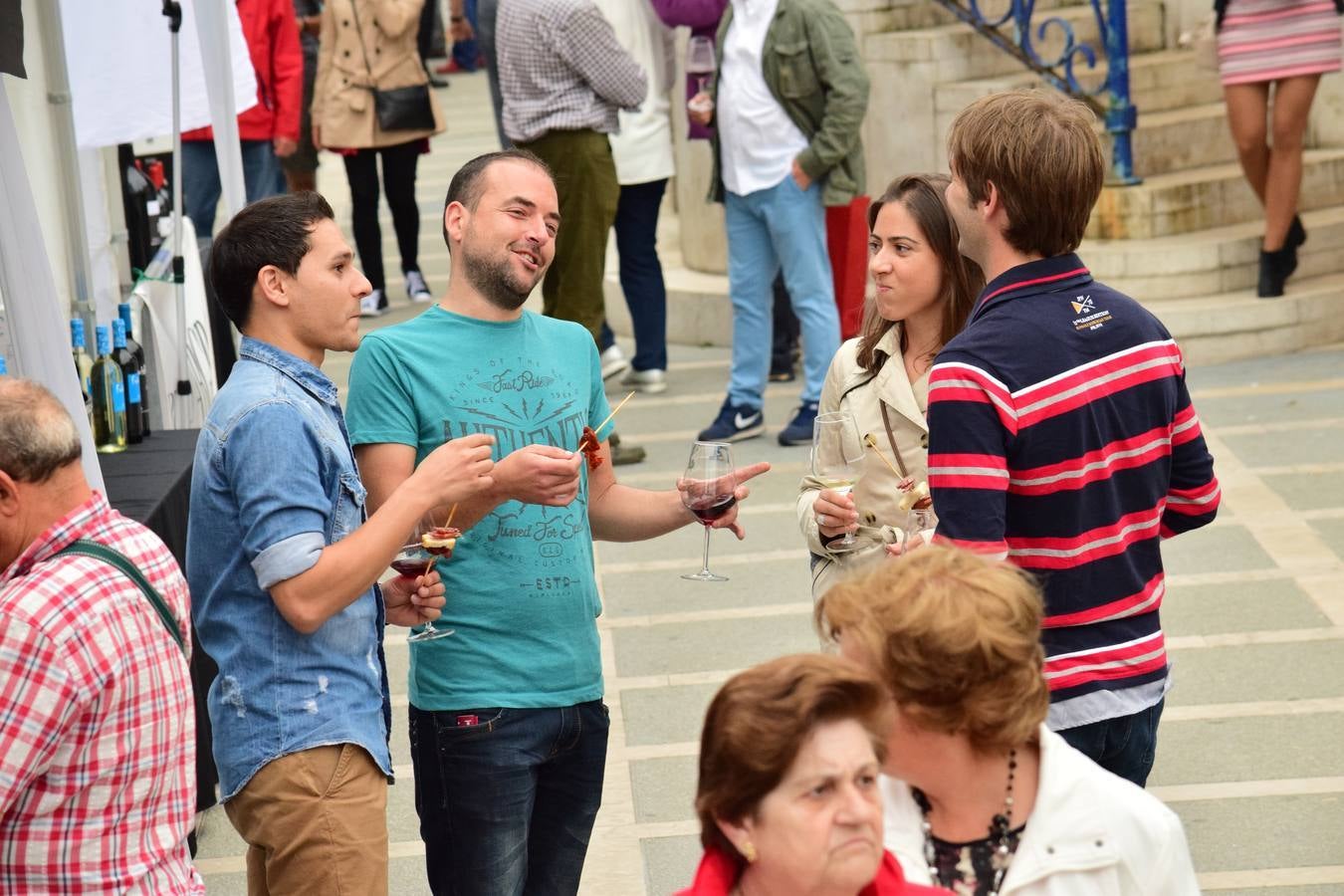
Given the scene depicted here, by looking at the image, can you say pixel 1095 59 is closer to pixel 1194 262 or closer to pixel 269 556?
pixel 1194 262

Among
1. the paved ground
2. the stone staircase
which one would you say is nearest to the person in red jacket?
the stone staircase

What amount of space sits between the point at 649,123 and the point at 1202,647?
14.1 ft

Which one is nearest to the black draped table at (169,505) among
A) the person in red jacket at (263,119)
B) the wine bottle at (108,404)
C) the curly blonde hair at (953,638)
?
the wine bottle at (108,404)

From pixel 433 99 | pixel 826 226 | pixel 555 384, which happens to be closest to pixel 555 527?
pixel 555 384

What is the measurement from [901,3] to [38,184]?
19.8 ft

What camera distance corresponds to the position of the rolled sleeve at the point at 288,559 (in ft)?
9.75

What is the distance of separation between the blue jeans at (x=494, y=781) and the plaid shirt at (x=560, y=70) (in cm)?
512

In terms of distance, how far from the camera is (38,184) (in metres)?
6.40

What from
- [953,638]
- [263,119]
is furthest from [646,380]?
[953,638]

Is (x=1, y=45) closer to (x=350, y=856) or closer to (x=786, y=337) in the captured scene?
(x=350, y=856)

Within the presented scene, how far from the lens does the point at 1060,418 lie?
293 centimetres

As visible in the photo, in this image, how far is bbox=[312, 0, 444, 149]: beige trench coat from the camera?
34.4 ft

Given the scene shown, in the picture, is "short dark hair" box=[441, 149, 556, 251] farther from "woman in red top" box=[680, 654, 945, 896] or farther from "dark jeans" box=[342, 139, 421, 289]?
"dark jeans" box=[342, 139, 421, 289]

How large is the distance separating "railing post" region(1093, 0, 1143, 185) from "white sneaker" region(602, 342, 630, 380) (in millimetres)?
3037
